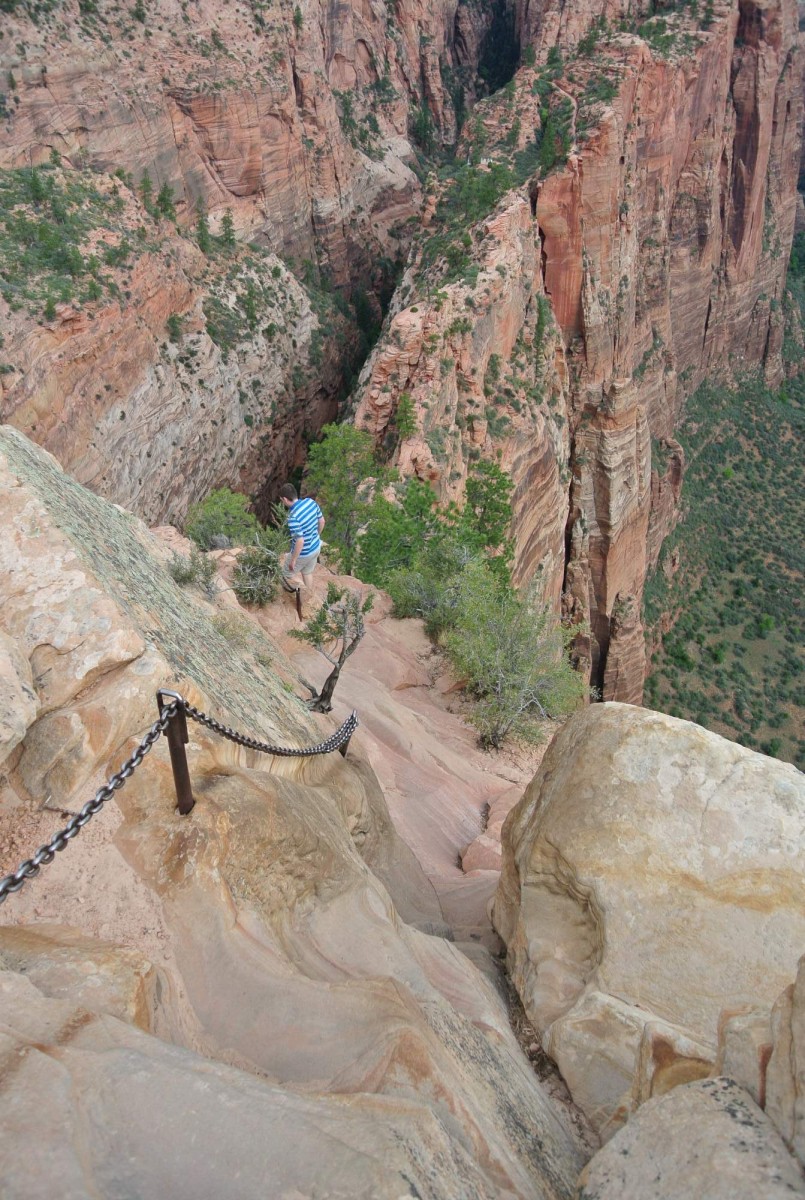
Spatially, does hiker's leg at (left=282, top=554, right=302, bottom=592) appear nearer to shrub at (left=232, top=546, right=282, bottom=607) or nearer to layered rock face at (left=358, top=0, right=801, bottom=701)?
shrub at (left=232, top=546, right=282, bottom=607)

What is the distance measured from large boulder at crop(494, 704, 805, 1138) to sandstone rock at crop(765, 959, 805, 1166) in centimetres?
79

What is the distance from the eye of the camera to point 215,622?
6820 millimetres

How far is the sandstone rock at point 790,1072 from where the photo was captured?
2643mm

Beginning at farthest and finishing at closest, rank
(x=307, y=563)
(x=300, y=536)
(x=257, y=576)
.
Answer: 1. (x=257, y=576)
2. (x=307, y=563)
3. (x=300, y=536)

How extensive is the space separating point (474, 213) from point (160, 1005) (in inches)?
1193

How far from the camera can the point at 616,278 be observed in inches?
1329

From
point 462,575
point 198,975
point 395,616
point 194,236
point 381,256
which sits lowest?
point 395,616

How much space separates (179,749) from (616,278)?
116ft

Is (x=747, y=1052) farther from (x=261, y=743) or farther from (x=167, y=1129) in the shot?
(x=261, y=743)

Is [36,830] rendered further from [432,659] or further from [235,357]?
[235,357]

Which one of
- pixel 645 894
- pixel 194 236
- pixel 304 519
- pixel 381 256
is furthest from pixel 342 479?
pixel 381 256

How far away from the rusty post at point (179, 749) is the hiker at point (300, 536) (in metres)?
5.86

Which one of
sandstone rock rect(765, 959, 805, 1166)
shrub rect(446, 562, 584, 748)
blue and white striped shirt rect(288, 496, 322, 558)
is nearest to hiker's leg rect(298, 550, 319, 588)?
blue and white striped shirt rect(288, 496, 322, 558)

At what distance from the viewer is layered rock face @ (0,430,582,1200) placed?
2486mm
